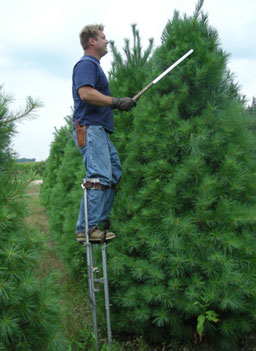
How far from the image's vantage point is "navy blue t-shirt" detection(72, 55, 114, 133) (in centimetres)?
343

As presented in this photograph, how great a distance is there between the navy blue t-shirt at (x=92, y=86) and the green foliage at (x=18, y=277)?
99 cm

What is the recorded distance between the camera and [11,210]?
2.40 metres

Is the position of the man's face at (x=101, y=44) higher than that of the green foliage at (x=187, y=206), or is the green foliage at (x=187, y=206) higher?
the man's face at (x=101, y=44)

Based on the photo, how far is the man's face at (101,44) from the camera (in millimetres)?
3740

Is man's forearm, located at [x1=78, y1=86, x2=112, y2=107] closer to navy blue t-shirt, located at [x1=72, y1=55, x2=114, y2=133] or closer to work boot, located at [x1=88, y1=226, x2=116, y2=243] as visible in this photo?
navy blue t-shirt, located at [x1=72, y1=55, x2=114, y2=133]

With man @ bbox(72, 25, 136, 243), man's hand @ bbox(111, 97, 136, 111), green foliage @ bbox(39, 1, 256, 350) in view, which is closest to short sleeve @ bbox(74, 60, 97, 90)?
man @ bbox(72, 25, 136, 243)

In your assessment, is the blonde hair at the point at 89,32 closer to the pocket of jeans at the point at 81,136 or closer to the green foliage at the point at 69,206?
the pocket of jeans at the point at 81,136

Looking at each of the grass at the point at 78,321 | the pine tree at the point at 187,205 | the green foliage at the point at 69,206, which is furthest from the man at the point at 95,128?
the green foliage at the point at 69,206

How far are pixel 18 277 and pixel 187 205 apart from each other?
5.92ft

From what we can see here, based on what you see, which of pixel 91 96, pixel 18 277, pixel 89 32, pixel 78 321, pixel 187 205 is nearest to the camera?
pixel 18 277

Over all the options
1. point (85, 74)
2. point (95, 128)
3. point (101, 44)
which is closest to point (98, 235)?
point (95, 128)

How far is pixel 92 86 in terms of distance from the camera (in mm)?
3420

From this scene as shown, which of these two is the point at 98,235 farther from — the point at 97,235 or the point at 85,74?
the point at 85,74

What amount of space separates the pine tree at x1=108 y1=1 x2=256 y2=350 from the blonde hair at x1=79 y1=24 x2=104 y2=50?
662 mm
